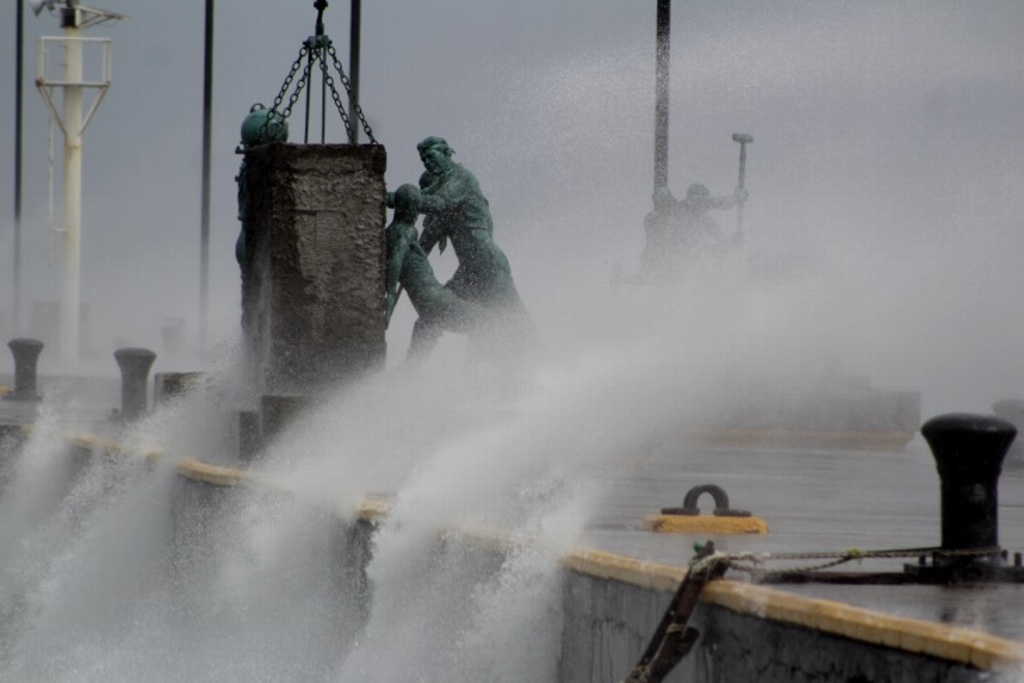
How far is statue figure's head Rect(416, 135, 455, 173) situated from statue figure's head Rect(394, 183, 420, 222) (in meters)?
1.24

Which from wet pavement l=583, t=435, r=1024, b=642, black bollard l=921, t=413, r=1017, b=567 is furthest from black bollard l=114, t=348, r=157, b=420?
black bollard l=921, t=413, r=1017, b=567

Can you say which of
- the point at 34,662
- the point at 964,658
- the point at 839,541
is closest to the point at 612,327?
the point at 34,662

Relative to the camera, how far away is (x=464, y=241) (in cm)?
2011

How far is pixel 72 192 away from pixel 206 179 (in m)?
12.6

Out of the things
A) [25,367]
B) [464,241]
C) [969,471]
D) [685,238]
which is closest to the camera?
[969,471]

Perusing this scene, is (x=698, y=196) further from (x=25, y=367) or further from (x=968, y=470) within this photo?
(x=968, y=470)

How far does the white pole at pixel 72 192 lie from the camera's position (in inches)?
2127

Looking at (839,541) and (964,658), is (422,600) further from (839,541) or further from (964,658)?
(964,658)

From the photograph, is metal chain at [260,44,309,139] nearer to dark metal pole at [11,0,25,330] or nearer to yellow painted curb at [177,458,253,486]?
yellow painted curb at [177,458,253,486]

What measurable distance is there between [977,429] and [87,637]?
1015cm

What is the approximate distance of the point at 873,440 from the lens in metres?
24.1

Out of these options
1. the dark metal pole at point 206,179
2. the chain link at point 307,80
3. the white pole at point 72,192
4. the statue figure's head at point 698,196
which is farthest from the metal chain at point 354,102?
the white pole at point 72,192

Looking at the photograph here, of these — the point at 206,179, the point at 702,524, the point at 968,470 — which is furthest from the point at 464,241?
the point at 206,179

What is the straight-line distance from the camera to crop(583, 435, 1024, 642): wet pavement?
665 cm
